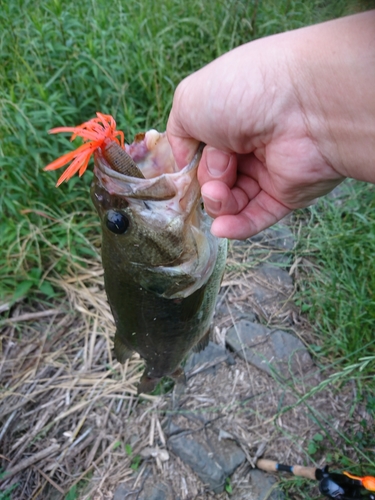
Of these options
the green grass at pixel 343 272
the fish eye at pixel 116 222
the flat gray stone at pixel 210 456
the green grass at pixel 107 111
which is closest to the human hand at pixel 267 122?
the fish eye at pixel 116 222

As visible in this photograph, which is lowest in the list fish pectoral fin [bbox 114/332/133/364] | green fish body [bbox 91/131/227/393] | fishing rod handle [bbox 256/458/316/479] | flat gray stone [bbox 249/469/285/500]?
flat gray stone [bbox 249/469/285/500]

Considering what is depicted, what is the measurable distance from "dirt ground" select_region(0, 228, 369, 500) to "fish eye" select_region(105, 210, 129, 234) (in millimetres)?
1433

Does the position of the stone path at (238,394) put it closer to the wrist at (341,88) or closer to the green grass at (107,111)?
the green grass at (107,111)

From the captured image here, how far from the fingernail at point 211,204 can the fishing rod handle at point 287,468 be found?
150 centimetres

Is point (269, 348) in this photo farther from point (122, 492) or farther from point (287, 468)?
point (122, 492)

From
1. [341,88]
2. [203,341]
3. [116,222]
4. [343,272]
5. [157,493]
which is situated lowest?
[157,493]

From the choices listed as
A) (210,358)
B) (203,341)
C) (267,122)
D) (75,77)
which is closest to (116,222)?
(267,122)

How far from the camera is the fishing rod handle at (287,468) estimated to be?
7.02 ft

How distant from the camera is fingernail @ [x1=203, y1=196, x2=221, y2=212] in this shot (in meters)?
1.49

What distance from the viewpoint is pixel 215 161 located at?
1527 millimetres

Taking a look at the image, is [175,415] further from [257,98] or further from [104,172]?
[257,98]

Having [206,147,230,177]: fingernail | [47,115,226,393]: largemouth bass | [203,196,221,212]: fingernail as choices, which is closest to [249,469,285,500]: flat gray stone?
[47,115,226,393]: largemouth bass

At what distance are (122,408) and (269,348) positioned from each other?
1.06 meters

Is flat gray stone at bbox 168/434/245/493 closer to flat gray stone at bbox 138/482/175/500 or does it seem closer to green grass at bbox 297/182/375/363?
flat gray stone at bbox 138/482/175/500
